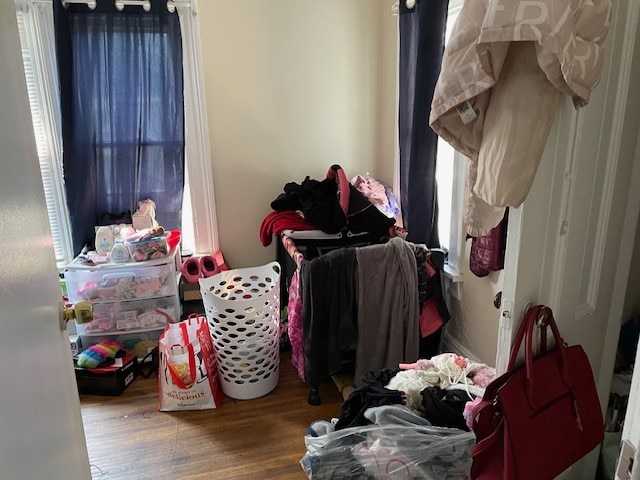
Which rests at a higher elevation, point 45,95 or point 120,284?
point 45,95

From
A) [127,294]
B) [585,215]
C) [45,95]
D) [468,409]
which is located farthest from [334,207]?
[45,95]

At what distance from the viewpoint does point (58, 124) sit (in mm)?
2660

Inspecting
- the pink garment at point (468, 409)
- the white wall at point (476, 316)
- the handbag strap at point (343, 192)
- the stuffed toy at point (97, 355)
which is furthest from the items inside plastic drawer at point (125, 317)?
the pink garment at point (468, 409)

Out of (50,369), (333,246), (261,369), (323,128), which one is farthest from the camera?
(323,128)

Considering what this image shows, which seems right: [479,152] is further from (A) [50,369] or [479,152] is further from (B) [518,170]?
(A) [50,369]

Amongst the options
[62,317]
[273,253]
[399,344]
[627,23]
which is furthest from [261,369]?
[627,23]

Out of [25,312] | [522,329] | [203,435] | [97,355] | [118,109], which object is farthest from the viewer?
[118,109]

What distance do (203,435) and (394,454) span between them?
3.79 feet

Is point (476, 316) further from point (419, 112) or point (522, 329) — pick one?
point (522, 329)

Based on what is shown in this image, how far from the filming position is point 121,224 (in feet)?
8.99

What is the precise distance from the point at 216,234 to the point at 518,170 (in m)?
2.36

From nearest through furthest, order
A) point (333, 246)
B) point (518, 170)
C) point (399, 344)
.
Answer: point (518, 170)
point (399, 344)
point (333, 246)

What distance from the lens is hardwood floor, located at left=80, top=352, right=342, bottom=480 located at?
190 cm

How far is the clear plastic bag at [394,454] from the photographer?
125cm
